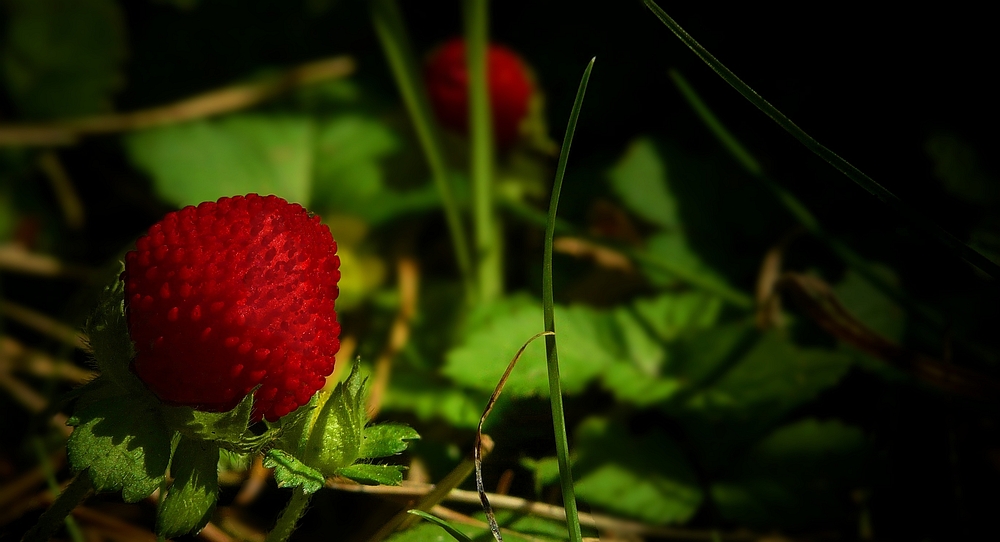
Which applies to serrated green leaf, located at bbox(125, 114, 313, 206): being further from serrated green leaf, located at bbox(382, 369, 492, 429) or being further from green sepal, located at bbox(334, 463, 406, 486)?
green sepal, located at bbox(334, 463, 406, 486)

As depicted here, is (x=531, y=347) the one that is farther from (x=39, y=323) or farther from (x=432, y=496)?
(x=39, y=323)

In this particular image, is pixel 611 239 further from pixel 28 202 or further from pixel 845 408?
pixel 28 202

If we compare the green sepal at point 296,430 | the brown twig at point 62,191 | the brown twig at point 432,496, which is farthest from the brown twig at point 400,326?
the brown twig at point 62,191

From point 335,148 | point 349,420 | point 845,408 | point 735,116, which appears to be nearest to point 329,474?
point 349,420

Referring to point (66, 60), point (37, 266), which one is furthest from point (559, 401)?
point (66, 60)

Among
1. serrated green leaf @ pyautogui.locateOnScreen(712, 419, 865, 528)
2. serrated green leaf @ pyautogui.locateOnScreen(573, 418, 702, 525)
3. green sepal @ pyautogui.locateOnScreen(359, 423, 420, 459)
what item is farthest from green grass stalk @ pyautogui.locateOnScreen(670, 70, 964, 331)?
green sepal @ pyautogui.locateOnScreen(359, 423, 420, 459)
